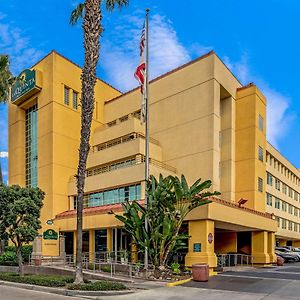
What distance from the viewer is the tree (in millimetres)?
21719

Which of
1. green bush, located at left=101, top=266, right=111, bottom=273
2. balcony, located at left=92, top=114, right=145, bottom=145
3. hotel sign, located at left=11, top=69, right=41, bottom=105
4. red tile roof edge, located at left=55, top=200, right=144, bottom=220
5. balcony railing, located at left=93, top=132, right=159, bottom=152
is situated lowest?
green bush, located at left=101, top=266, right=111, bottom=273

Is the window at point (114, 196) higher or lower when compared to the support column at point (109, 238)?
higher

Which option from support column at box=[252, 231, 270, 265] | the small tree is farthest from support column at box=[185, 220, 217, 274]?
support column at box=[252, 231, 270, 265]

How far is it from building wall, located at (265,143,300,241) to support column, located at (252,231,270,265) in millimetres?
17153

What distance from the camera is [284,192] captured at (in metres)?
59.3

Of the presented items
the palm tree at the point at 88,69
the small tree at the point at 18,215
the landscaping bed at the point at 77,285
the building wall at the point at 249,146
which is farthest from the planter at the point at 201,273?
the building wall at the point at 249,146

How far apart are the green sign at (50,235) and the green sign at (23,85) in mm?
13192

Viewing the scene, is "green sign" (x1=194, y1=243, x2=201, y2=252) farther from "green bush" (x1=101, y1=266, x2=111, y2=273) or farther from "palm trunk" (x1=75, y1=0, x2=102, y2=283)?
"palm trunk" (x1=75, y1=0, x2=102, y2=283)

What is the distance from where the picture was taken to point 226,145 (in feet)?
119

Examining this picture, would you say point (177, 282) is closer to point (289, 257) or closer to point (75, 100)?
point (75, 100)

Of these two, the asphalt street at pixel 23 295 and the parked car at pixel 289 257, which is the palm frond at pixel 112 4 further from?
the parked car at pixel 289 257

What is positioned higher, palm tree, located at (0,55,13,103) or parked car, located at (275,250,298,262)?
palm tree, located at (0,55,13,103)

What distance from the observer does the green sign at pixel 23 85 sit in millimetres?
Result: 37438

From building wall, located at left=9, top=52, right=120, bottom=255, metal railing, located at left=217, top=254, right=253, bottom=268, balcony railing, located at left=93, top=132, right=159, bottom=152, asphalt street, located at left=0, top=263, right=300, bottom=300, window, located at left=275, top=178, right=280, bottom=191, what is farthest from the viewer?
window, located at left=275, top=178, right=280, bottom=191
